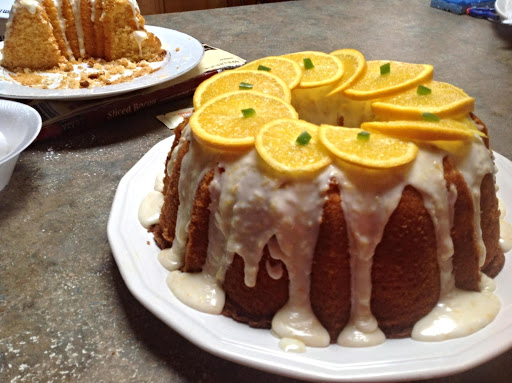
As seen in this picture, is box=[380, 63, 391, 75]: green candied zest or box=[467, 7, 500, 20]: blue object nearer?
box=[380, 63, 391, 75]: green candied zest

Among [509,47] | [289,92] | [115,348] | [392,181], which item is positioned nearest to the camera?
[392,181]

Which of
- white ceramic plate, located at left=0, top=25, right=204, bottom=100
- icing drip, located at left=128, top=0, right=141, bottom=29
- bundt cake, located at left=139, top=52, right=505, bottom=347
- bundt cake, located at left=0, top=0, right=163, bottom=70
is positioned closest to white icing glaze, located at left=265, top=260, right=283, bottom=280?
bundt cake, located at left=139, top=52, right=505, bottom=347

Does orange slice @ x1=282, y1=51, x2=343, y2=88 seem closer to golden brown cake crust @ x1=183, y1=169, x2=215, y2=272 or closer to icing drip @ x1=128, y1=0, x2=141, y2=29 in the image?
golden brown cake crust @ x1=183, y1=169, x2=215, y2=272

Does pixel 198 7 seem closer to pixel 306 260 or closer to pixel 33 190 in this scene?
pixel 33 190

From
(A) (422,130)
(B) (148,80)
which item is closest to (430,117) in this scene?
(A) (422,130)

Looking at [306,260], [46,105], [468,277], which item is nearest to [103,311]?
[306,260]

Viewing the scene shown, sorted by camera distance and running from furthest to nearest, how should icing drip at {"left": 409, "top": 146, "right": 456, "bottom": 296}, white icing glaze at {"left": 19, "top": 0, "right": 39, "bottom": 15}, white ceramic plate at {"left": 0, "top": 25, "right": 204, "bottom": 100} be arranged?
white icing glaze at {"left": 19, "top": 0, "right": 39, "bottom": 15}
white ceramic plate at {"left": 0, "top": 25, "right": 204, "bottom": 100}
icing drip at {"left": 409, "top": 146, "right": 456, "bottom": 296}
